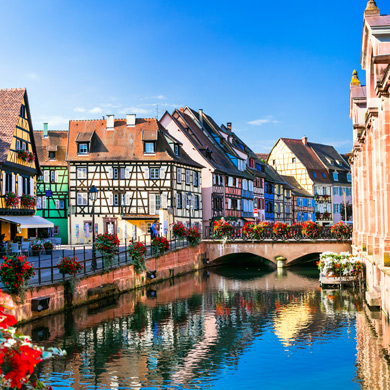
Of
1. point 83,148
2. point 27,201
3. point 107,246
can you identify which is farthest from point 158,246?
point 83,148

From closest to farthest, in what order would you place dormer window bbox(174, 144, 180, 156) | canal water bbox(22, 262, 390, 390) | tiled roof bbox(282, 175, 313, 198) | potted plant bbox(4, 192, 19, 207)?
canal water bbox(22, 262, 390, 390)
potted plant bbox(4, 192, 19, 207)
dormer window bbox(174, 144, 180, 156)
tiled roof bbox(282, 175, 313, 198)

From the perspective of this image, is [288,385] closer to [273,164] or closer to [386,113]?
[386,113]

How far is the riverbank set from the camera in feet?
64.4

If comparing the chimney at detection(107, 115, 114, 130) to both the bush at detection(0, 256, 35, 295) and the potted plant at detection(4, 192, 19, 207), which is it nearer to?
the potted plant at detection(4, 192, 19, 207)

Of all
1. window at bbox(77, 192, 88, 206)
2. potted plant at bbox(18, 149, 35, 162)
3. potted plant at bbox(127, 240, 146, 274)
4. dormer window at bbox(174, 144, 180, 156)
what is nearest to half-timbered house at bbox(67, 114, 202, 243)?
window at bbox(77, 192, 88, 206)

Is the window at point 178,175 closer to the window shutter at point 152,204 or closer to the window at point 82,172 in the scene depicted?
the window shutter at point 152,204

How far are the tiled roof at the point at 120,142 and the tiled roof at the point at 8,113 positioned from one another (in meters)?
13.0

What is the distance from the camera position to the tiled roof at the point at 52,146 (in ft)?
166

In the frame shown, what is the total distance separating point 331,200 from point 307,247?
148 feet

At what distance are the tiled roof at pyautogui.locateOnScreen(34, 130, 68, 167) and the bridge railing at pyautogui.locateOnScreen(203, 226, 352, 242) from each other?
1524 cm

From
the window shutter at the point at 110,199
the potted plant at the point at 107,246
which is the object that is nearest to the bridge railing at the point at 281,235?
the window shutter at the point at 110,199

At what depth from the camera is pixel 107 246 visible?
87.6 ft

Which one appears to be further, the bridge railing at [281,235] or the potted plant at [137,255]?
the bridge railing at [281,235]

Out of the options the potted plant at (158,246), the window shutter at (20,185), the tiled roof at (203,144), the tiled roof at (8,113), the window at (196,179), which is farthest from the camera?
the tiled roof at (203,144)
